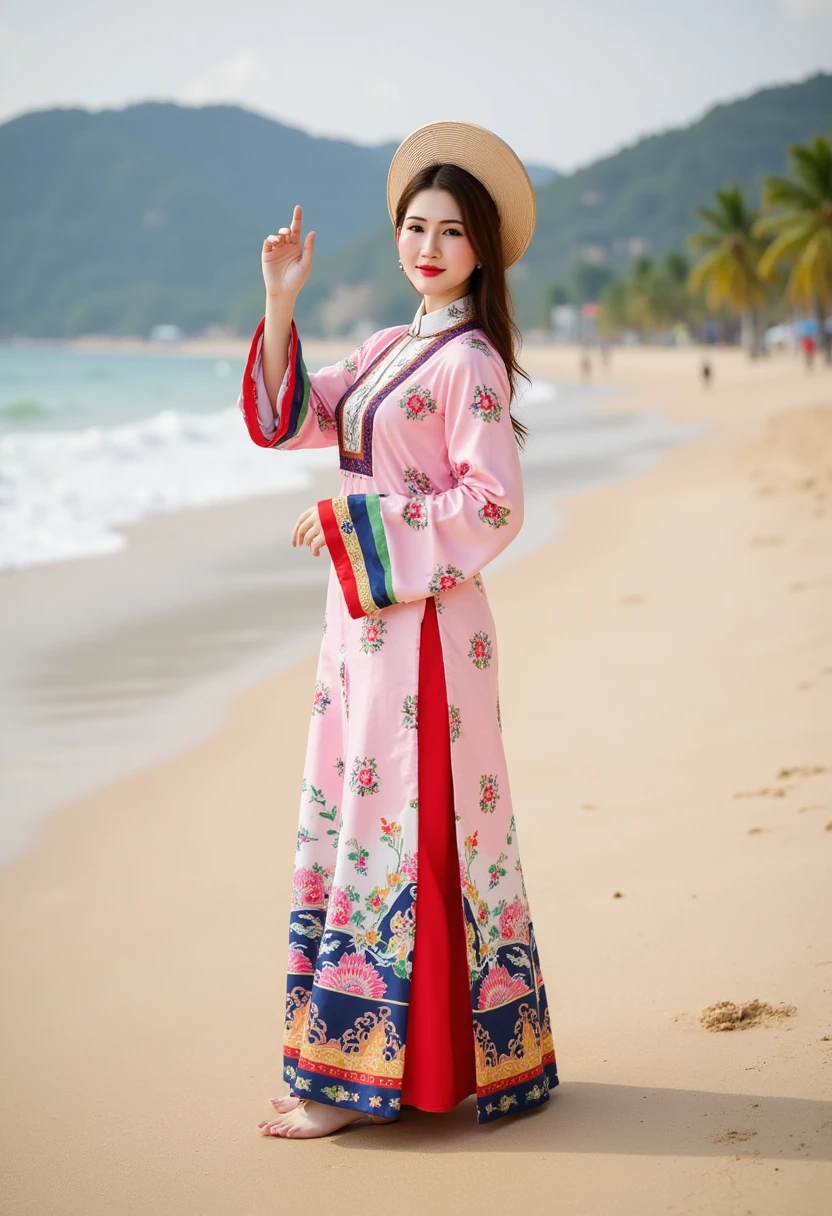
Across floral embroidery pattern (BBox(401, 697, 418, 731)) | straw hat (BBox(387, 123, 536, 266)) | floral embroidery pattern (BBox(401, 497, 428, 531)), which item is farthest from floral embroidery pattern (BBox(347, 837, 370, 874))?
straw hat (BBox(387, 123, 536, 266))

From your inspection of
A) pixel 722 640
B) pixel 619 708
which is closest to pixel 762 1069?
pixel 619 708

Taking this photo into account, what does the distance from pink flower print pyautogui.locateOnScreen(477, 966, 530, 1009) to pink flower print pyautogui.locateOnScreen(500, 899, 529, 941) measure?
0.21ft

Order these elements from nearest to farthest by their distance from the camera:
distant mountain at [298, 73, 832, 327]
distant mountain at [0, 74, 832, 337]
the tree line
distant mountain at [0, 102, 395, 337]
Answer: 1. the tree line
2. distant mountain at [0, 74, 832, 337]
3. distant mountain at [0, 102, 395, 337]
4. distant mountain at [298, 73, 832, 327]

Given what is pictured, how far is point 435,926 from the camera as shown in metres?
2.40

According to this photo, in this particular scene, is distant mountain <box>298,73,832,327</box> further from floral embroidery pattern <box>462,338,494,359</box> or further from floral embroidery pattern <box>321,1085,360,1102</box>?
floral embroidery pattern <box>321,1085,360,1102</box>

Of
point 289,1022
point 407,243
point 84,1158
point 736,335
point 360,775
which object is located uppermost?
point 736,335

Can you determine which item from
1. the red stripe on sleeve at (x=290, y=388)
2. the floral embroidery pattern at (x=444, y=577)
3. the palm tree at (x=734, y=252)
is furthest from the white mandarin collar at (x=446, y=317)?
the palm tree at (x=734, y=252)

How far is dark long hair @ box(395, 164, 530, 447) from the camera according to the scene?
248 cm

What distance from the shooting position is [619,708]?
5488mm

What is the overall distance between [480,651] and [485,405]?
0.46m

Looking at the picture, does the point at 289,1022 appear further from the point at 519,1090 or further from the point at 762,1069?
the point at 762,1069

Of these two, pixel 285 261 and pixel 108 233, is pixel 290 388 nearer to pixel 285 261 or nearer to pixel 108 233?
pixel 285 261

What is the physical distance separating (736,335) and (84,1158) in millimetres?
86455

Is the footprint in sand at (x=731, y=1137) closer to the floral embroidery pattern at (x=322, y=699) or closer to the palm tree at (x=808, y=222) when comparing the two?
the floral embroidery pattern at (x=322, y=699)
